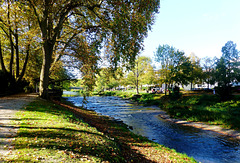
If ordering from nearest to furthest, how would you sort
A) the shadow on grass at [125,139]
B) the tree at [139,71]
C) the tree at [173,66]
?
the shadow on grass at [125,139]
the tree at [173,66]
the tree at [139,71]

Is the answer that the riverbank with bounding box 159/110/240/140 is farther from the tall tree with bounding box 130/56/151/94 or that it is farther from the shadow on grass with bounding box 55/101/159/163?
the tall tree with bounding box 130/56/151/94

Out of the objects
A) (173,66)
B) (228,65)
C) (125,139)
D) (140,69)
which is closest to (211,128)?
(125,139)

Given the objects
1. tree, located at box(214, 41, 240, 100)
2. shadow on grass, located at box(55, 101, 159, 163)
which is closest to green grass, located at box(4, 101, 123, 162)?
shadow on grass, located at box(55, 101, 159, 163)

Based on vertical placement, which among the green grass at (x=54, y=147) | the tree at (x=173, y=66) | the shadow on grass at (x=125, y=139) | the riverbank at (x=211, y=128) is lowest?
the riverbank at (x=211, y=128)

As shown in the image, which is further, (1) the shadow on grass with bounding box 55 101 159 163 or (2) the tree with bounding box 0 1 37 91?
A: (2) the tree with bounding box 0 1 37 91

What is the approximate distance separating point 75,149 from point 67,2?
11.7 m

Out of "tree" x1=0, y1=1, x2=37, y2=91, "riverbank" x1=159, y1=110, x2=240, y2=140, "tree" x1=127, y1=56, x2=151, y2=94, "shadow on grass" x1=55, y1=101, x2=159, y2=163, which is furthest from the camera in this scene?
"tree" x1=127, y1=56, x2=151, y2=94

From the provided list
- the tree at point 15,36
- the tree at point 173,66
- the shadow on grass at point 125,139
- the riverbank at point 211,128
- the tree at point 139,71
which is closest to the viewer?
the shadow on grass at point 125,139

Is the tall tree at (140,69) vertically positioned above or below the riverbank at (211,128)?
above

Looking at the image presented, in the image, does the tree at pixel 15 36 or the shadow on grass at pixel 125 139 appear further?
the tree at pixel 15 36

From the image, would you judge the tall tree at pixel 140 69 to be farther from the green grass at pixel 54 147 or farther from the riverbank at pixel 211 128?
the green grass at pixel 54 147

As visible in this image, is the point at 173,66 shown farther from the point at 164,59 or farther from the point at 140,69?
the point at 140,69

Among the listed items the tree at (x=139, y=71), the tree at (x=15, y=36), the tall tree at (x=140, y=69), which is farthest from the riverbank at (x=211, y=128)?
the tall tree at (x=140, y=69)

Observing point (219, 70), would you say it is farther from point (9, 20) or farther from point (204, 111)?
point (9, 20)
